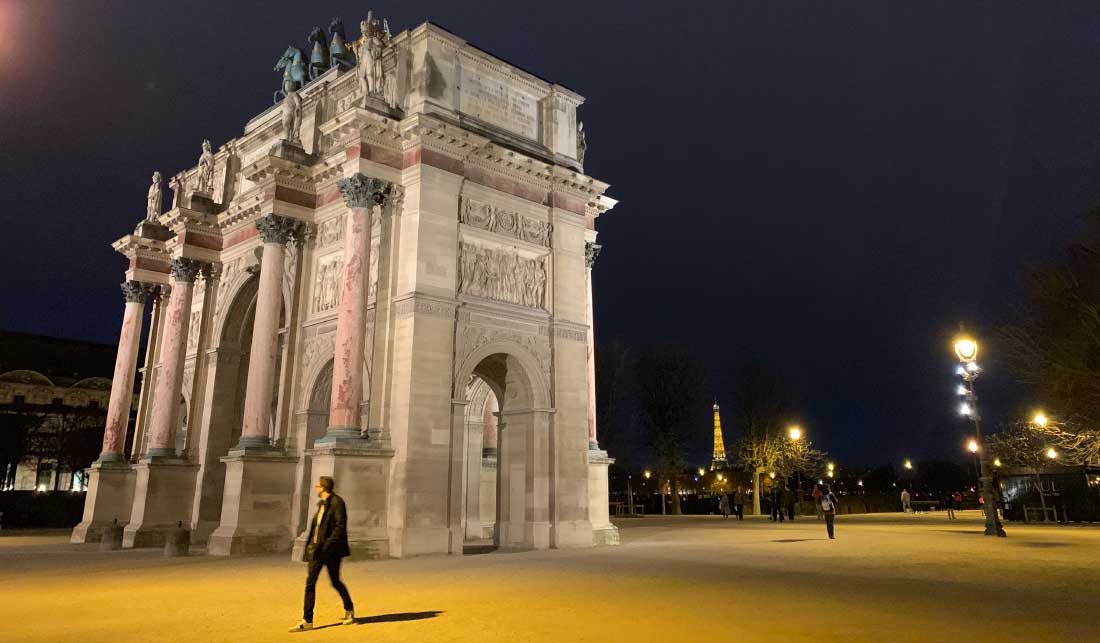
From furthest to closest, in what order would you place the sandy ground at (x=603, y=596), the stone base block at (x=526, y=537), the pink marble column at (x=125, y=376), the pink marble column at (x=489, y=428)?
the pink marble column at (x=125, y=376), the pink marble column at (x=489, y=428), the stone base block at (x=526, y=537), the sandy ground at (x=603, y=596)

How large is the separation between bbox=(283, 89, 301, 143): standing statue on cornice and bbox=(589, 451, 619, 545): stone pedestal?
50.3 feet

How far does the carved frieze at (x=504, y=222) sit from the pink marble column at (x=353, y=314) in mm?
2768

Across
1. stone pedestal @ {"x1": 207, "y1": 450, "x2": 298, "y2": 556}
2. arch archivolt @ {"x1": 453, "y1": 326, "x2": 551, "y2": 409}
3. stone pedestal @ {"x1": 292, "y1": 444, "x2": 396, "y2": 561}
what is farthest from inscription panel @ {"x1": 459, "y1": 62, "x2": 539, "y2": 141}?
stone pedestal @ {"x1": 207, "y1": 450, "x2": 298, "y2": 556}

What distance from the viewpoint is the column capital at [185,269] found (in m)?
28.6

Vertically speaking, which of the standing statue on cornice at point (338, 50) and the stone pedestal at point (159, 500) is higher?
the standing statue on cornice at point (338, 50)

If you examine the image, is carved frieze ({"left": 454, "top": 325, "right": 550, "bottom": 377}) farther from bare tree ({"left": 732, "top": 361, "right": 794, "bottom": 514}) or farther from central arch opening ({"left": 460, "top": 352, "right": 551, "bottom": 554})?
bare tree ({"left": 732, "top": 361, "right": 794, "bottom": 514})

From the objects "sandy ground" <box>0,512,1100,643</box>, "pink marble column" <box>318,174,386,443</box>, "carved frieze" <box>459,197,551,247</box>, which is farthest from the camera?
"carved frieze" <box>459,197,551,247</box>

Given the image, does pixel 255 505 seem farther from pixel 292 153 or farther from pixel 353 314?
pixel 292 153

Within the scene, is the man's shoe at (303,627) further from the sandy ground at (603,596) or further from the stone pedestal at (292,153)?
the stone pedestal at (292,153)

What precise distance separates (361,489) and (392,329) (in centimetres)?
455

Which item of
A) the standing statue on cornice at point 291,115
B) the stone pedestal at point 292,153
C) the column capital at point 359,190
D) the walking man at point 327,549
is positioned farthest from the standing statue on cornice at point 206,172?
the walking man at point 327,549

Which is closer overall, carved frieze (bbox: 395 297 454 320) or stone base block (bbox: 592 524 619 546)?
carved frieze (bbox: 395 297 454 320)

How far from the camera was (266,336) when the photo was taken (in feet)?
74.3

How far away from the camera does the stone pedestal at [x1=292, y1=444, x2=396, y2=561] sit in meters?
18.4
